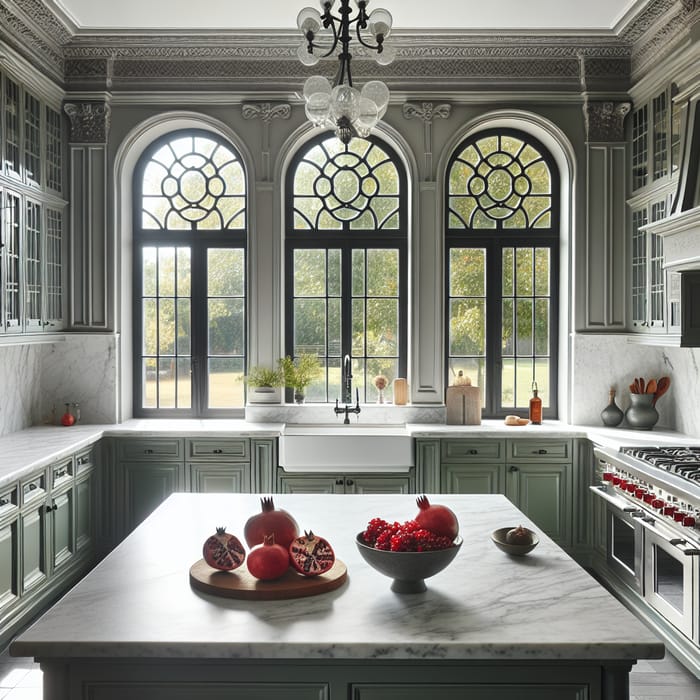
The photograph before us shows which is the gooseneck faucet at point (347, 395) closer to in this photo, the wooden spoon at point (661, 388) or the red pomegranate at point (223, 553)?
the wooden spoon at point (661, 388)

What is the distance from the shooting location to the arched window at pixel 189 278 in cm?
578

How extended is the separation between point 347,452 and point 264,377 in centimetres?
93

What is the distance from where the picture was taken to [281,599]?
1944mm

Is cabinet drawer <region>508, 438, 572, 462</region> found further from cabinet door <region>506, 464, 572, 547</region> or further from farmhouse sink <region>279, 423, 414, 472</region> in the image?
farmhouse sink <region>279, 423, 414, 472</region>

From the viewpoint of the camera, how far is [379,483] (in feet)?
16.6

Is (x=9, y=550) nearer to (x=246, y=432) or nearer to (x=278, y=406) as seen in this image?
(x=246, y=432)

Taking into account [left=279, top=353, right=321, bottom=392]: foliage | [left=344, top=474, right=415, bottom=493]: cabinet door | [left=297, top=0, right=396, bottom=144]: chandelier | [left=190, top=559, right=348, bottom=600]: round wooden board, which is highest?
[left=297, top=0, right=396, bottom=144]: chandelier

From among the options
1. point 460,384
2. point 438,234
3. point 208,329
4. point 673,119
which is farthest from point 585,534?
point 208,329

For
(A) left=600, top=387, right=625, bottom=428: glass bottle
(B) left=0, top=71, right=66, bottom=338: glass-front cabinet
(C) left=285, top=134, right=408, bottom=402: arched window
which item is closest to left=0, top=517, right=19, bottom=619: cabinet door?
(B) left=0, top=71, right=66, bottom=338: glass-front cabinet

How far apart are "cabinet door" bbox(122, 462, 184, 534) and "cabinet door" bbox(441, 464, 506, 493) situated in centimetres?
190

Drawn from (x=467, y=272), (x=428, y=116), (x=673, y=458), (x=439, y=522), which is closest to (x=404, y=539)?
(x=439, y=522)

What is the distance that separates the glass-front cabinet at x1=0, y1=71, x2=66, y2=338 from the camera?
14.7 ft

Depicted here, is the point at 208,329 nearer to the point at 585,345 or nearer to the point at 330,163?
the point at 330,163

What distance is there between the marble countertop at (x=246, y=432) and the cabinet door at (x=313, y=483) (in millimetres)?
334
